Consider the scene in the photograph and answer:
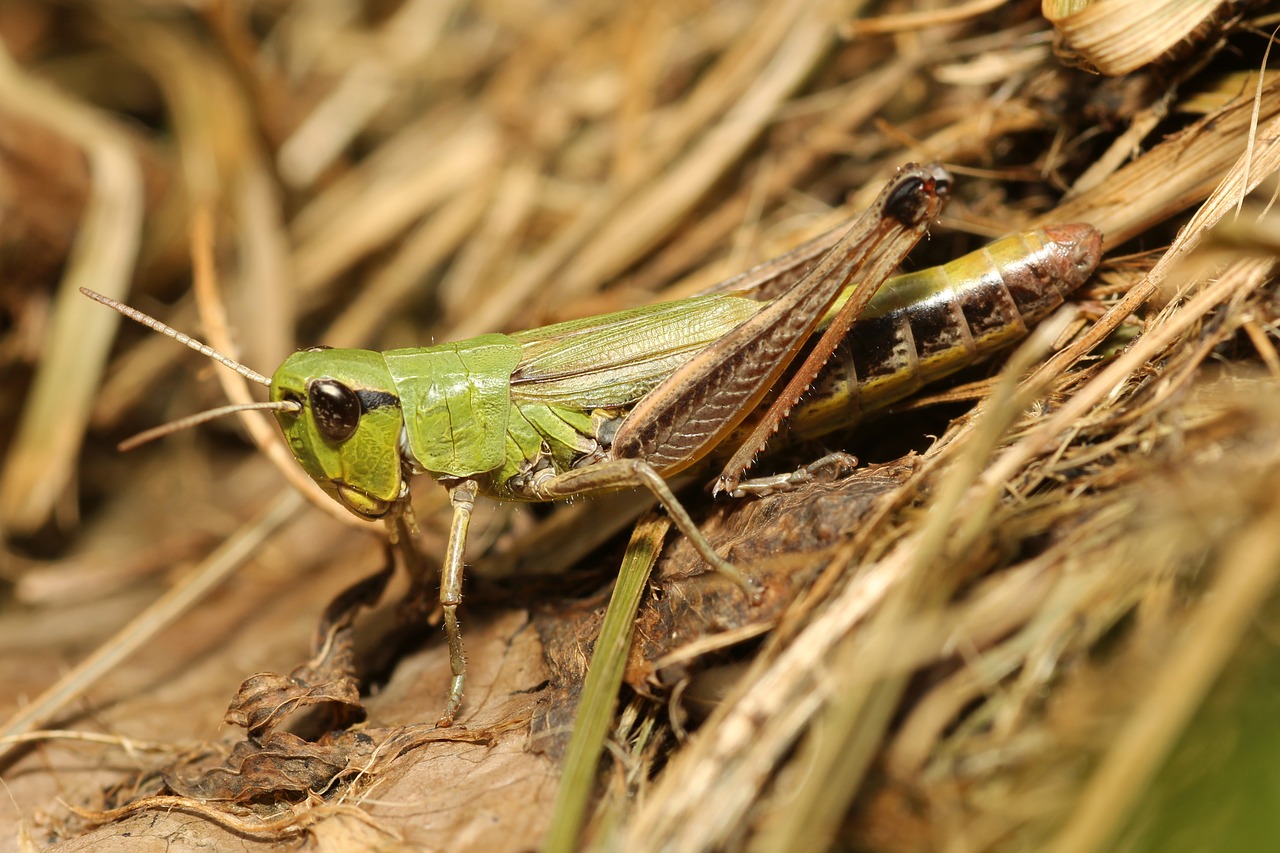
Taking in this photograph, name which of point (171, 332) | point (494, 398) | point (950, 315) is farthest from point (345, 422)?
point (950, 315)

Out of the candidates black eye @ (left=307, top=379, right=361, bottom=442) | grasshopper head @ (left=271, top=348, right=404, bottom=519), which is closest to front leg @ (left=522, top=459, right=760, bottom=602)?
grasshopper head @ (left=271, top=348, right=404, bottom=519)

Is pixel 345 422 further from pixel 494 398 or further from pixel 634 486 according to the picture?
pixel 634 486

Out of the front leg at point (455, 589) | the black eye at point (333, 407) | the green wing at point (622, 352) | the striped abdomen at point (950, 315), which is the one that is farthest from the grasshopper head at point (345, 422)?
the striped abdomen at point (950, 315)

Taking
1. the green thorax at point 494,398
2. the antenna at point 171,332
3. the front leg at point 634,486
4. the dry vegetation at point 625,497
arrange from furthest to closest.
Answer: the green thorax at point 494,398, the antenna at point 171,332, the front leg at point 634,486, the dry vegetation at point 625,497

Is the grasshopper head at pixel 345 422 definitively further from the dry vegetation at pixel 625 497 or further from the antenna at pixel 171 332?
the dry vegetation at pixel 625 497

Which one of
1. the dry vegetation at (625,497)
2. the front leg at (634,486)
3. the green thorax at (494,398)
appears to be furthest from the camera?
the green thorax at (494,398)

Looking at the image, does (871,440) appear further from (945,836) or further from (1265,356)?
(945,836)

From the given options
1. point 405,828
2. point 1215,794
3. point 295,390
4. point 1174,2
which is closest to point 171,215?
point 295,390
